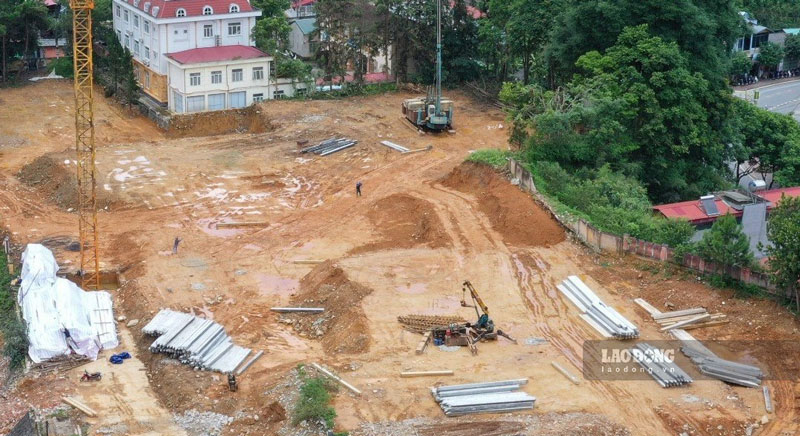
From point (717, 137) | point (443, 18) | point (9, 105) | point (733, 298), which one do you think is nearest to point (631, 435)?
point (733, 298)

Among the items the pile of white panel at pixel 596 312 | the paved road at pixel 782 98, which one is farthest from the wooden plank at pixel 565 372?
the paved road at pixel 782 98

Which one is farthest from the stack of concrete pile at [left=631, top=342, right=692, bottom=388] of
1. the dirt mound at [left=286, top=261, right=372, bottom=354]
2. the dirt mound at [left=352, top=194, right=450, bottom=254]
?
the dirt mound at [left=352, top=194, right=450, bottom=254]

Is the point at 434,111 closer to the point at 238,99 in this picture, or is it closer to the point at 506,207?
the point at 238,99

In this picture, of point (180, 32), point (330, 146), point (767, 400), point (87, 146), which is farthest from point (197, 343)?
point (180, 32)

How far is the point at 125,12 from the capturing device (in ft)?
229

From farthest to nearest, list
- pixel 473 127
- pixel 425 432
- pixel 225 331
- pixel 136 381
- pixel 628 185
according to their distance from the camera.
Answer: pixel 473 127, pixel 628 185, pixel 225 331, pixel 136 381, pixel 425 432

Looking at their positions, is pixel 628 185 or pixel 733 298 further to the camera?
pixel 628 185

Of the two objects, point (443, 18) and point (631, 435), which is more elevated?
point (443, 18)

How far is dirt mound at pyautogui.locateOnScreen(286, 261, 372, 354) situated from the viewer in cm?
3697

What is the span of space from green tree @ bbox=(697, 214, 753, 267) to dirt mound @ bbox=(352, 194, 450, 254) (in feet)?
34.7

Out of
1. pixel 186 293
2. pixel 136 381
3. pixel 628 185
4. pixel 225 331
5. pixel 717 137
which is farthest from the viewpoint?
pixel 717 137

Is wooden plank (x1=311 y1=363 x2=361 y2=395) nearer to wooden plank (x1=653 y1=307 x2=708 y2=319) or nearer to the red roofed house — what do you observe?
wooden plank (x1=653 y1=307 x2=708 y2=319)

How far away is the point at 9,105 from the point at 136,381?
37273 mm

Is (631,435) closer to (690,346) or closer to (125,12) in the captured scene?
(690,346)
